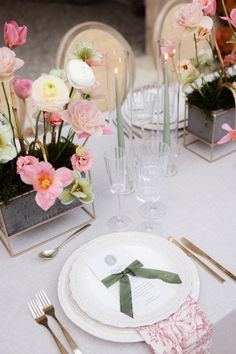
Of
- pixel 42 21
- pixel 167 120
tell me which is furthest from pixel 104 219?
pixel 42 21

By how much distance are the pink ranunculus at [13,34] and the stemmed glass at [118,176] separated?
0.32 meters

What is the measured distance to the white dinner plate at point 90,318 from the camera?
0.75 metres

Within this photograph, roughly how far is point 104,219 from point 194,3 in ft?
1.90

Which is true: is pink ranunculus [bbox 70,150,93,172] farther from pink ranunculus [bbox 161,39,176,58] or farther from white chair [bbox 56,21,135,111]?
white chair [bbox 56,21,135,111]

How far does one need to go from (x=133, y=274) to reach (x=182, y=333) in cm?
16

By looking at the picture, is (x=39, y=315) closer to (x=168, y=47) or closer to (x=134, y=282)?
(x=134, y=282)

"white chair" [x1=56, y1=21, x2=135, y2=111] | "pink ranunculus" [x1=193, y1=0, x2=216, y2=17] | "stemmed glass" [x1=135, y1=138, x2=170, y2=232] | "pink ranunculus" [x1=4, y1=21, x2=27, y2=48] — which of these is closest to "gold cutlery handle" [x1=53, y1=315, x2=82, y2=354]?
"stemmed glass" [x1=135, y1=138, x2=170, y2=232]

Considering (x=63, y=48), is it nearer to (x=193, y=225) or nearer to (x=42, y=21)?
(x=193, y=225)

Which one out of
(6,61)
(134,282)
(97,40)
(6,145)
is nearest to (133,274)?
(134,282)

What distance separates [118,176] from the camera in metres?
1.02

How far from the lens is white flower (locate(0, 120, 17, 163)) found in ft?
2.70

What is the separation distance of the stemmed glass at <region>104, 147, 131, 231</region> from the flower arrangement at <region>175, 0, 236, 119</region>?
319 millimetres

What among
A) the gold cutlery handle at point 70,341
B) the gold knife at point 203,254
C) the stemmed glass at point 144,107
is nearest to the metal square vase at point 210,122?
the stemmed glass at point 144,107

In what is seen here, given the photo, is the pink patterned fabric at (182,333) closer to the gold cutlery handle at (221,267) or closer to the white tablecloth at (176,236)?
the white tablecloth at (176,236)
